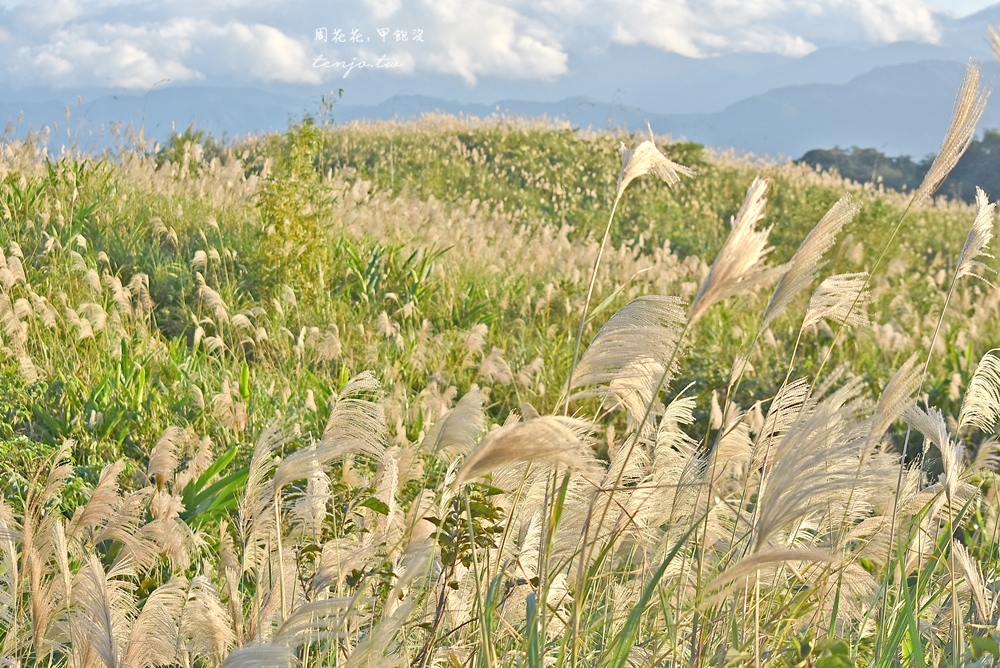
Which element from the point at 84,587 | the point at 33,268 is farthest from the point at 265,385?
the point at 84,587

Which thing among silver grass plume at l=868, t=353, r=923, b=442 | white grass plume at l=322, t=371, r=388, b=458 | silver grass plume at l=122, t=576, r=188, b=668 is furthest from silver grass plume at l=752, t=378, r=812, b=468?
silver grass plume at l=122, t=576, r=188, b=668

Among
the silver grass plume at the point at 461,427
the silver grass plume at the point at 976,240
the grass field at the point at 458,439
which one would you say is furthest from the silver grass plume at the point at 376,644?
the silver grass plume at the point at 976,240

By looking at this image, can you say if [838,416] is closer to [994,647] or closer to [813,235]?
[813,235]

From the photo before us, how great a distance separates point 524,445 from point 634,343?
1.33 ft

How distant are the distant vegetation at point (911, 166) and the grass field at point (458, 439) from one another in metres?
15.5

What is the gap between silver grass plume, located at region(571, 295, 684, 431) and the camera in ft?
4.74

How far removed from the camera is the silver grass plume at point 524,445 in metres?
1.09

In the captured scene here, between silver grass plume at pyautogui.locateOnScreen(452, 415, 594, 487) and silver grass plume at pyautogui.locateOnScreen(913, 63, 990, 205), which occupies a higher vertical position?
silver grass plume at pyautogui.locateOnScreen(913, 63, 990, 205)

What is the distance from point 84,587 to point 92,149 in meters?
7.34

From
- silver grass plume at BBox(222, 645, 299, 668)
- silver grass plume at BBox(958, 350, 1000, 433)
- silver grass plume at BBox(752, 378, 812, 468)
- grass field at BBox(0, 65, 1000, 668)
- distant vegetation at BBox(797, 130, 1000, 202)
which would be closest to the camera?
silver grass plume at BBox(222, 645, 299, 668)

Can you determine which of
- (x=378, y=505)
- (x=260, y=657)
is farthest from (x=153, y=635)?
(x=260, y=657)

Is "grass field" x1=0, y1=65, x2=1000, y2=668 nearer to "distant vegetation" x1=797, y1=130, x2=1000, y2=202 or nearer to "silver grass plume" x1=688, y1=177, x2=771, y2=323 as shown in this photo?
"silver grass plume" x1=688, y1=177, x2=771, y2=323

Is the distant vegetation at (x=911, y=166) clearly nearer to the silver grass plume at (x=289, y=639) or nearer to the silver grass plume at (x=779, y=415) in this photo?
the silver grass plume at (x=779, y=415)

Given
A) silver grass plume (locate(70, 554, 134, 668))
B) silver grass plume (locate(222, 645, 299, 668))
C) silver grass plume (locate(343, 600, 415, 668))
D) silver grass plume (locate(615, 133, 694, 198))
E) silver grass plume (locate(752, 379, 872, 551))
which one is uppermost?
silver grass plume (locate(615, 133, 694, 198))
